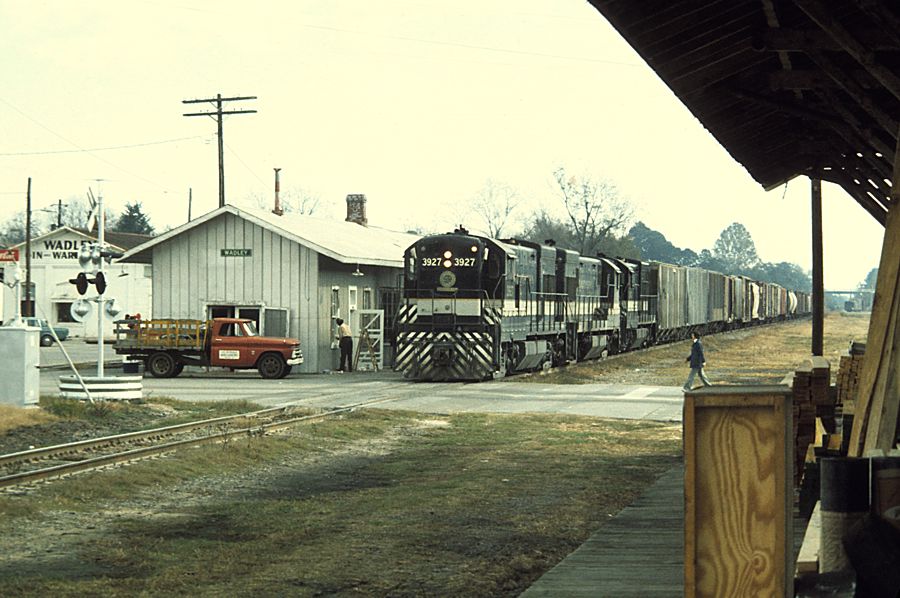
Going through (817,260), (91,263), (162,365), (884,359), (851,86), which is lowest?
(162,365)

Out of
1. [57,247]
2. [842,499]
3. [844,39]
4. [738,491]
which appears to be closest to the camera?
[842,499]

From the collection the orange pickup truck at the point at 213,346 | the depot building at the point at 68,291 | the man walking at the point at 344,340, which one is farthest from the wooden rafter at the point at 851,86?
the depot building at the point at 68,291

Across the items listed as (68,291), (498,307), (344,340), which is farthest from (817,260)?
(68,291)

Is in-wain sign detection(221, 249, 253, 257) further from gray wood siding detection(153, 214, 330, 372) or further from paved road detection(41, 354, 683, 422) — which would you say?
paved road detection(41, 354, 683, 422)

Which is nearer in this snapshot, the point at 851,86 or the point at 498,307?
the point at 851,86

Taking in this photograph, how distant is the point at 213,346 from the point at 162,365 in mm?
1841

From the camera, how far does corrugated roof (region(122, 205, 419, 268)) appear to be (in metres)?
38.7

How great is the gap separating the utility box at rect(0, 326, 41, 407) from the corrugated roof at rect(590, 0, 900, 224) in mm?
13311

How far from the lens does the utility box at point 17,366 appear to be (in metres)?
22.3

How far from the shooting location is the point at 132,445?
1900 centimetres

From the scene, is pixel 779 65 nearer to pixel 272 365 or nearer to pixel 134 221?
pixel 272 365

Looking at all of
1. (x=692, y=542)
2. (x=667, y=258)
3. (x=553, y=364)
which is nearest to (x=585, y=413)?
(x=553, y=364)

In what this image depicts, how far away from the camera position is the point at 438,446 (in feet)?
65.2

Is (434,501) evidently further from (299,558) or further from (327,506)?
(299,558)
